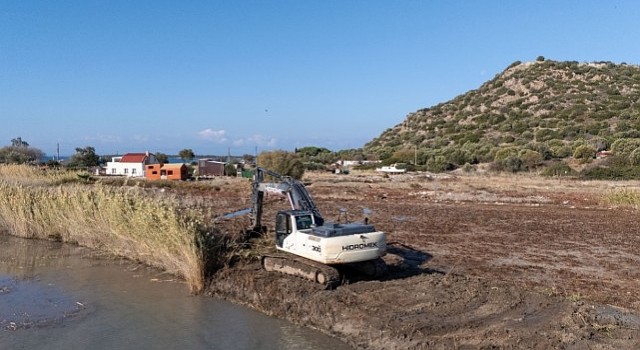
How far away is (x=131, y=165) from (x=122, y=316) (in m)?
40.8

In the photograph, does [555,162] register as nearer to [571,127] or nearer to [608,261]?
[571,127]

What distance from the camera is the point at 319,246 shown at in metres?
10.4

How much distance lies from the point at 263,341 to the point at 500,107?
76706mm

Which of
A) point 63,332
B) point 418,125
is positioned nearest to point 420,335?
point 63,332

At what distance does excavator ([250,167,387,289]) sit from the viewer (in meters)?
10.3

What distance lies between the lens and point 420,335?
8453 mm

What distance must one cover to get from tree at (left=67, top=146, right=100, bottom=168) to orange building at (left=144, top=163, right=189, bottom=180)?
16.2 meters

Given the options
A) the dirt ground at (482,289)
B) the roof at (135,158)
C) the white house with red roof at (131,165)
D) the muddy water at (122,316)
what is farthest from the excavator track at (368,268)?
the roof at (135,158)

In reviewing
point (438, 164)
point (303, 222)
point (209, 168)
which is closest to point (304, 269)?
point (303, 222)

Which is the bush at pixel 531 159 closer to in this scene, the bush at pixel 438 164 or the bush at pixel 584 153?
the bush at pixel 584 153

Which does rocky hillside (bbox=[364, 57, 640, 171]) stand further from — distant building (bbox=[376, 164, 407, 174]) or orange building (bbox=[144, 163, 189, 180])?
orange building (bbox=[144, 163, 189, 180])

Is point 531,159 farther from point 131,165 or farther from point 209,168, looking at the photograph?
point 131,165

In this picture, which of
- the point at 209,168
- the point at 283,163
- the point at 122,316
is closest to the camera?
the point at 122,316

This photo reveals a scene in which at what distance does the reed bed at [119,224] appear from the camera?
12.0m
